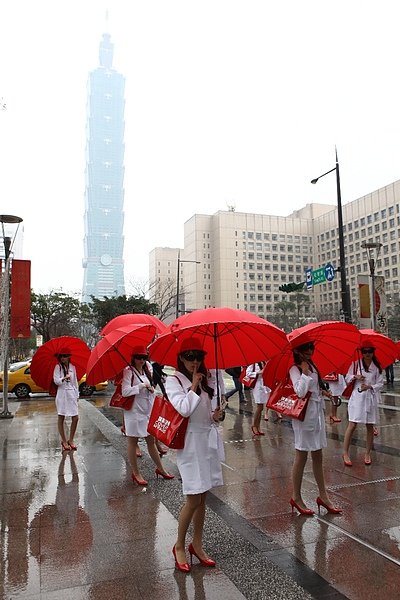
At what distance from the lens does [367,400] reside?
6.87 metres

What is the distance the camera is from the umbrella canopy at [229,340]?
382 cm

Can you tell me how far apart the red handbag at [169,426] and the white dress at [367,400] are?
13.1ft

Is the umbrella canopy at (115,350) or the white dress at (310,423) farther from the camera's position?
the umbrella canopy at (115,350)

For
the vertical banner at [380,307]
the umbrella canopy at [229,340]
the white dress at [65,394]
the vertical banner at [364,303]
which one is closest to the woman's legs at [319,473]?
the umbrella canopy at [229,340]

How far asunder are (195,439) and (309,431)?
1620mm

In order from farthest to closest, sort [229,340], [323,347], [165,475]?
[165,475], [323,347], [229,340]

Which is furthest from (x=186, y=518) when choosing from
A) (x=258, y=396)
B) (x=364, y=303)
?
(x=364, y=303)

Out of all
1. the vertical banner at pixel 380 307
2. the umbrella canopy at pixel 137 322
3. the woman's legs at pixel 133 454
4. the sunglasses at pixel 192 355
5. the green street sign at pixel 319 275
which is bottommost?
the woman's legs at pixel 133 454

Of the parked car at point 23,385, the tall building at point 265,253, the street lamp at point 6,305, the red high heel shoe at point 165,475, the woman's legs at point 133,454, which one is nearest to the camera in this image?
the woman's legs at point 133,454

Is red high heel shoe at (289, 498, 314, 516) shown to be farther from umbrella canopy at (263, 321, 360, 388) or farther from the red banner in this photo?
the red banner

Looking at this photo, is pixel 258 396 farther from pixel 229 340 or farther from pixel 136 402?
pixel 229 340

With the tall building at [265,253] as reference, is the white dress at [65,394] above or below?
below

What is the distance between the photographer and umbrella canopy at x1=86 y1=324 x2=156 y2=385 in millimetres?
5684

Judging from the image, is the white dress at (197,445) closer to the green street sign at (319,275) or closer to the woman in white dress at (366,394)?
the woman in white dress at (366,394)
